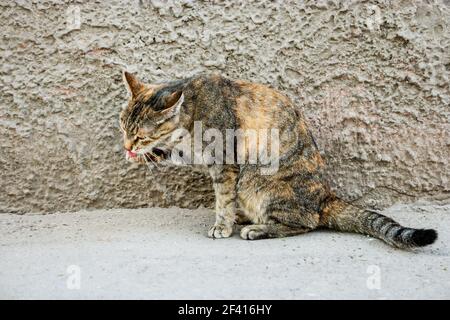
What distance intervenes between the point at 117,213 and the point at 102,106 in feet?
2.62

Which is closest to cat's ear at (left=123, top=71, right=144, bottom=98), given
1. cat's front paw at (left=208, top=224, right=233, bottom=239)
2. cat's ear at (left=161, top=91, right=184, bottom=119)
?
cat's ear at (left=161, top=91, right=184, bottom=119)

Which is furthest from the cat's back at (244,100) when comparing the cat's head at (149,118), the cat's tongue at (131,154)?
the cat's tongue at (131,154)

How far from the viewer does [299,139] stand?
395 centimetres

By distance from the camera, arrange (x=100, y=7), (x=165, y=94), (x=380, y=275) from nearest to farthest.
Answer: (x=380, y=275) < (x=165, y=94) < (x=100, y=7)

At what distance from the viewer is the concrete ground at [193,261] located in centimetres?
283

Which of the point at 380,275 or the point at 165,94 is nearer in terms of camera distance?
the point at 380,275

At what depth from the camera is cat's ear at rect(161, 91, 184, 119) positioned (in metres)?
3.64

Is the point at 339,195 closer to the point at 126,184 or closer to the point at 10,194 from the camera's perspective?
the point at 126,184

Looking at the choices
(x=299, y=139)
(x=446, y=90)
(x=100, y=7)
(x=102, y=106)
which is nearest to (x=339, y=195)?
(x=299, y=139)

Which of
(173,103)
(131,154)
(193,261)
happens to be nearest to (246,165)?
(173,103)

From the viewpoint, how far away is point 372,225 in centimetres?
368

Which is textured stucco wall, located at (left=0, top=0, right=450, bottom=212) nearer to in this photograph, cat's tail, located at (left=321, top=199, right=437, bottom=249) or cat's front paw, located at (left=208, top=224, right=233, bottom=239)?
cat's tail, located at (left=321, top=199, right=437, bottom=249)

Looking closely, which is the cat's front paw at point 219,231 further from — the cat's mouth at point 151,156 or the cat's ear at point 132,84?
the cat's ear at point 132,84

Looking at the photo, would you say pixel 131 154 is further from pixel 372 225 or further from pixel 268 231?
pixel 372 225
